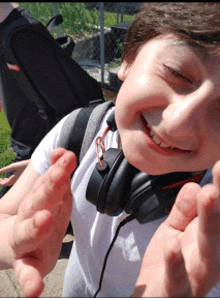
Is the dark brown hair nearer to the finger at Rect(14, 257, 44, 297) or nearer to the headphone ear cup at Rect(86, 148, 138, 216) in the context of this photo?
the headphone ear cup at Rect(86, 148, 138, 216)

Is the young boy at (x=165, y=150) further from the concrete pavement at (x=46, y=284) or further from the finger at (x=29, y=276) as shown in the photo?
the concrete pavement at (x=46, y=284)

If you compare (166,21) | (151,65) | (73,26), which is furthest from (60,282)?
(73,26)

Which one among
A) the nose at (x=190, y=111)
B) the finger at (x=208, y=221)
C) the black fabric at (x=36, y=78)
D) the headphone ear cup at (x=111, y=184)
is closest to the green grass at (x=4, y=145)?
the black fabric at (x=36, y=78)

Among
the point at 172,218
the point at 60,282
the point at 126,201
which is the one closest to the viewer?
the point at 172,218

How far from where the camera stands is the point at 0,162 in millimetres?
2344

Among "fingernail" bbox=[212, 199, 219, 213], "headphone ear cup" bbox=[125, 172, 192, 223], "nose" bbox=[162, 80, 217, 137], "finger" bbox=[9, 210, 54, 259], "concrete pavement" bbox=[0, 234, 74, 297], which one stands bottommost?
"concrete pavement" bbox=[0, 234, 74, 297]

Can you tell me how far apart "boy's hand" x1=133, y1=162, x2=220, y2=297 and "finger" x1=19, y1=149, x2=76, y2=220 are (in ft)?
0.80

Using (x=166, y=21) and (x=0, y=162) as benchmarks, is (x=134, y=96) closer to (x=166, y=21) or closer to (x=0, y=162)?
(x=166, y=21)

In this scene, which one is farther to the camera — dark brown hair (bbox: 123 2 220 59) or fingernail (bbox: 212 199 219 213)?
dark brown hair (bbox: 123 2 220 59)

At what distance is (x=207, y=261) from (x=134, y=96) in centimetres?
42

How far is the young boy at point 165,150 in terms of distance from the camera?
1.48ft

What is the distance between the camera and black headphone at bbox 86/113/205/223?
2.36ft

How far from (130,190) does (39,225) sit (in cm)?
37

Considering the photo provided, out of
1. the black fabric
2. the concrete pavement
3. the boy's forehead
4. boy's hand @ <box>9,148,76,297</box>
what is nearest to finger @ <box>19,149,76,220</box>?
boy's hand @ <box>9,148,76,297</box>
